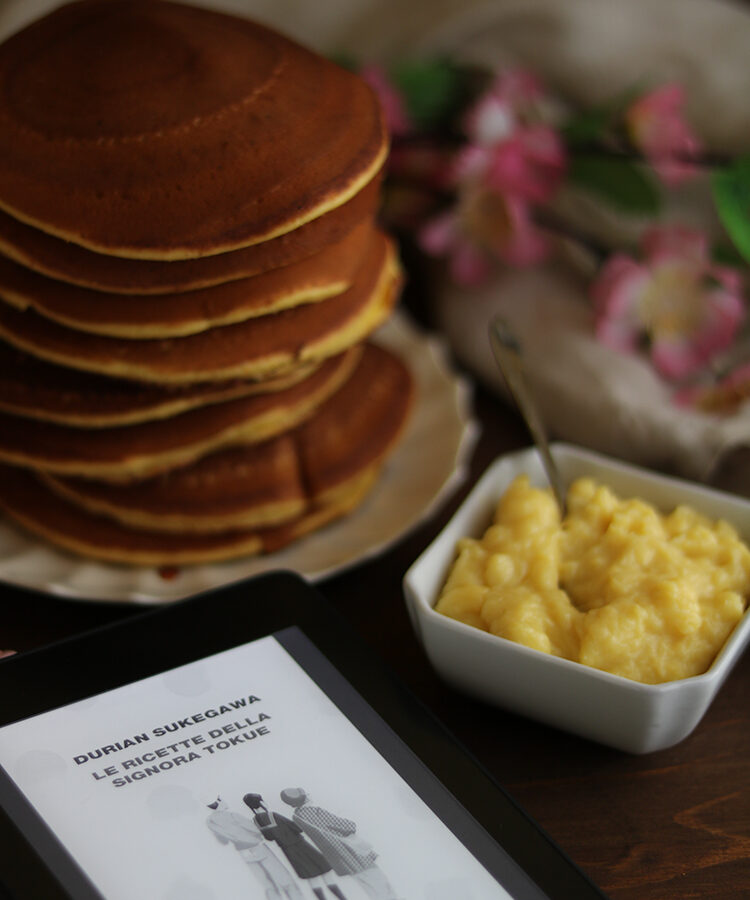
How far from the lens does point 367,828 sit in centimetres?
52

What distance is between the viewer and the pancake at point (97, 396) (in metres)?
0.74

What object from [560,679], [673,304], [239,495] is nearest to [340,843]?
[560,679]

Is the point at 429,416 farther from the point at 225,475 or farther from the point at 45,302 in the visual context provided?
the point at 45,302

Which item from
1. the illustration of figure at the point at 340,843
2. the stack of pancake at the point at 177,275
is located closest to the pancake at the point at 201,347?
the stack of pancake at the point at 177,275

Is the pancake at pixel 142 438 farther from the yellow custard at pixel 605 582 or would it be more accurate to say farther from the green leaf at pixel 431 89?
the green leaf at pixel 431 89

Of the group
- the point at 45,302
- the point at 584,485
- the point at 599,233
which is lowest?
the point at 599,233

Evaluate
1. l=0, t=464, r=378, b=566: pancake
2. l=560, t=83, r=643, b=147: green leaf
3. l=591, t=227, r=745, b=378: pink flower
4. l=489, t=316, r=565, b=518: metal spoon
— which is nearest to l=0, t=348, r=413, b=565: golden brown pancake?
l=0, t=464, r=378, b=566: pancake

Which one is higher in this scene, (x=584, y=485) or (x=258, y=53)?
(x=258, y=53)

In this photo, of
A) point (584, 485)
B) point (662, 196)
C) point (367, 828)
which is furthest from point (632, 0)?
point (367, 828)

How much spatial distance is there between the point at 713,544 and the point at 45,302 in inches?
19.0

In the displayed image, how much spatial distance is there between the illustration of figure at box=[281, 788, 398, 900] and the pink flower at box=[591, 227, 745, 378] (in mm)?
644

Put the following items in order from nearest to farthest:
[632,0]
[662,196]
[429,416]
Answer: [429,416]
[662,196]
[632,0]

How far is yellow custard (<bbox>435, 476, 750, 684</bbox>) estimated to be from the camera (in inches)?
24.4

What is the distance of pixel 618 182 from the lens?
108 centimetres
